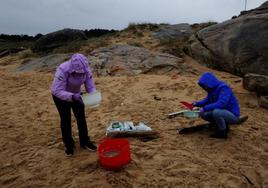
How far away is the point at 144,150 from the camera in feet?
14.7

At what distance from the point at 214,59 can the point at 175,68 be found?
1.12 meters

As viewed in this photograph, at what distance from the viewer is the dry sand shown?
3824 mm

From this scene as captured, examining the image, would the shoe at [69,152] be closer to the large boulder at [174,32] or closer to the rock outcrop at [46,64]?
the rock outcrop at [46,64]

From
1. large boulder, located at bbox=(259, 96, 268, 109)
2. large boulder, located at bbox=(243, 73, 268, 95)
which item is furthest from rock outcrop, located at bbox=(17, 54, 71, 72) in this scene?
large boulder, located at bbox=(259, 96, 268, 109)

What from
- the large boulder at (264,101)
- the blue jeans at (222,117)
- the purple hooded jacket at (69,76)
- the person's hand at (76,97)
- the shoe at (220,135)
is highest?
the purple hooded jacket at (69,76)

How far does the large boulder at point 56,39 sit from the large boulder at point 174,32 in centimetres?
427

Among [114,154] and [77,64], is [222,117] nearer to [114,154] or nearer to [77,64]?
[114,154]

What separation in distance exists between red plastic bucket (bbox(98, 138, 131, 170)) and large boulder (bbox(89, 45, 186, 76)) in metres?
5.68

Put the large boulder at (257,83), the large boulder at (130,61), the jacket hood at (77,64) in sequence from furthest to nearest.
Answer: the large boulder at (130,61) < the large boulder at (257,83) < the jacket hood at (77,64)

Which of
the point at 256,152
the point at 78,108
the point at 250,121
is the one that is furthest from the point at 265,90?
the point at 78,108

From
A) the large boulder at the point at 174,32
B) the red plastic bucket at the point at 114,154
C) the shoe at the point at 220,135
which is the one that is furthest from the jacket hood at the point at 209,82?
the large boulder at the point at 174,32

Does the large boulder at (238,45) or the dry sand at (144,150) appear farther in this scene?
the large boulder at (238,45)

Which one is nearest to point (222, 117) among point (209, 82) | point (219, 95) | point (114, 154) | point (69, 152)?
point (219, 95)

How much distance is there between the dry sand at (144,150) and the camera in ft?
12.5
